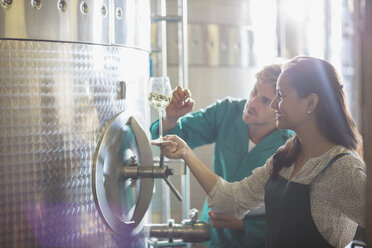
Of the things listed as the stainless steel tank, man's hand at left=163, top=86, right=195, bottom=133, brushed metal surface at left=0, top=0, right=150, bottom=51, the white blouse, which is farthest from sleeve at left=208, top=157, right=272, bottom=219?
brushed metal surface at left=0, top=0, right=150, bottom=51

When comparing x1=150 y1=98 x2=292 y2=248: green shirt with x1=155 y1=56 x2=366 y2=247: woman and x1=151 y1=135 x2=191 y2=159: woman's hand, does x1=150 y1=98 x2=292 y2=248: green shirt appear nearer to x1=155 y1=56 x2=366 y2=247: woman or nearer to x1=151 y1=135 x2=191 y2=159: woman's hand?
x1=151 y1=135 x2=191 y2=159: woman's hand

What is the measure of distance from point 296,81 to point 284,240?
0.56 meters

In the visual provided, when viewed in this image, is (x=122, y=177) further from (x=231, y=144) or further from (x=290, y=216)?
(x=231, y=144)

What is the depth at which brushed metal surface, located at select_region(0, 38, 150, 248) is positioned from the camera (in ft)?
4.80

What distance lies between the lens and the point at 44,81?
1.50 metres

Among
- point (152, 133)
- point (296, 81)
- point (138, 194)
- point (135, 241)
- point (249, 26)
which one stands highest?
point (249, 26)

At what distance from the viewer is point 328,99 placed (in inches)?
67.2

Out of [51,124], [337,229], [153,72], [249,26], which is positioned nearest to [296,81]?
[337,229]

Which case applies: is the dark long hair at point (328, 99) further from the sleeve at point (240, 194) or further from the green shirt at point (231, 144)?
the green shirt at point (231, 144)

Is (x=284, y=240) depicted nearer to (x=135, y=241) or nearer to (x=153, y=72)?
(x=135, y=241)

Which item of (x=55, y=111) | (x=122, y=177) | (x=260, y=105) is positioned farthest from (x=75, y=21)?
(x=260, y=105)

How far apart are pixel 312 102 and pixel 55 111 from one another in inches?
33.8

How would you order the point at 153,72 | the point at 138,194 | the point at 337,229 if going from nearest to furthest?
1. the point at 337,229
2. the point at 138,194
3. the point at 153,72

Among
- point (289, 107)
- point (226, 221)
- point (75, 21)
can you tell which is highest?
point (75, 21)
